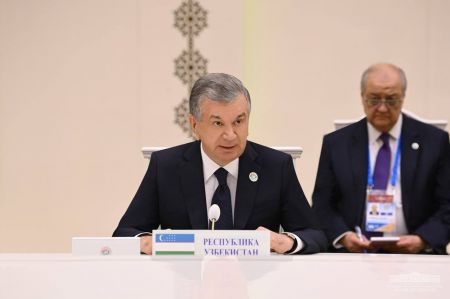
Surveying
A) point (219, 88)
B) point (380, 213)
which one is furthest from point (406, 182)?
point (219, 88)

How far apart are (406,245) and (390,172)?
1.51ft

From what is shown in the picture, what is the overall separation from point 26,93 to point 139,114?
3.78 ft

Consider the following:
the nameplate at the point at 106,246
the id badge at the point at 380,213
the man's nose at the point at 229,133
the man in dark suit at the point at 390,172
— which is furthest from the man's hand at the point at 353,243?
the nameplate at the point at 106,246

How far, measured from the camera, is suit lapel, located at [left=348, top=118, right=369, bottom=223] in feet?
12.6

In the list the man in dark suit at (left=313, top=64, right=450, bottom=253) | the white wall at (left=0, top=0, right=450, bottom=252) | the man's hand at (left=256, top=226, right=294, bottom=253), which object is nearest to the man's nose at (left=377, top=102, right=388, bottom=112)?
the man in dark suit at (left=313, top=64, right=450, bottom=253)

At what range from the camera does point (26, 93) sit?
6520mm

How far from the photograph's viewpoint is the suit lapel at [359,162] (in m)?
3.83

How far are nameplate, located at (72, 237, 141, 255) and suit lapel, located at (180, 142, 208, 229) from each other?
413 mm

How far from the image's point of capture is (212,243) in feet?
8.07

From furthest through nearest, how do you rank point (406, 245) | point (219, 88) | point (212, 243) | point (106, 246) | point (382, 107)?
point (382, 107), point (406, 245), point (219, 88), point (106, 246), point (212, 243)

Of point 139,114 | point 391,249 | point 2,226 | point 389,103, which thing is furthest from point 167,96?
point 391,249

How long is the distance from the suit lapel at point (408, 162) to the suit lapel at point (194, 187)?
1367 millimetres

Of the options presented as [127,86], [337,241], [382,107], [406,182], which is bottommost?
[337,241]

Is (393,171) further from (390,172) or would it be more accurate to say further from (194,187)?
(194,187)
